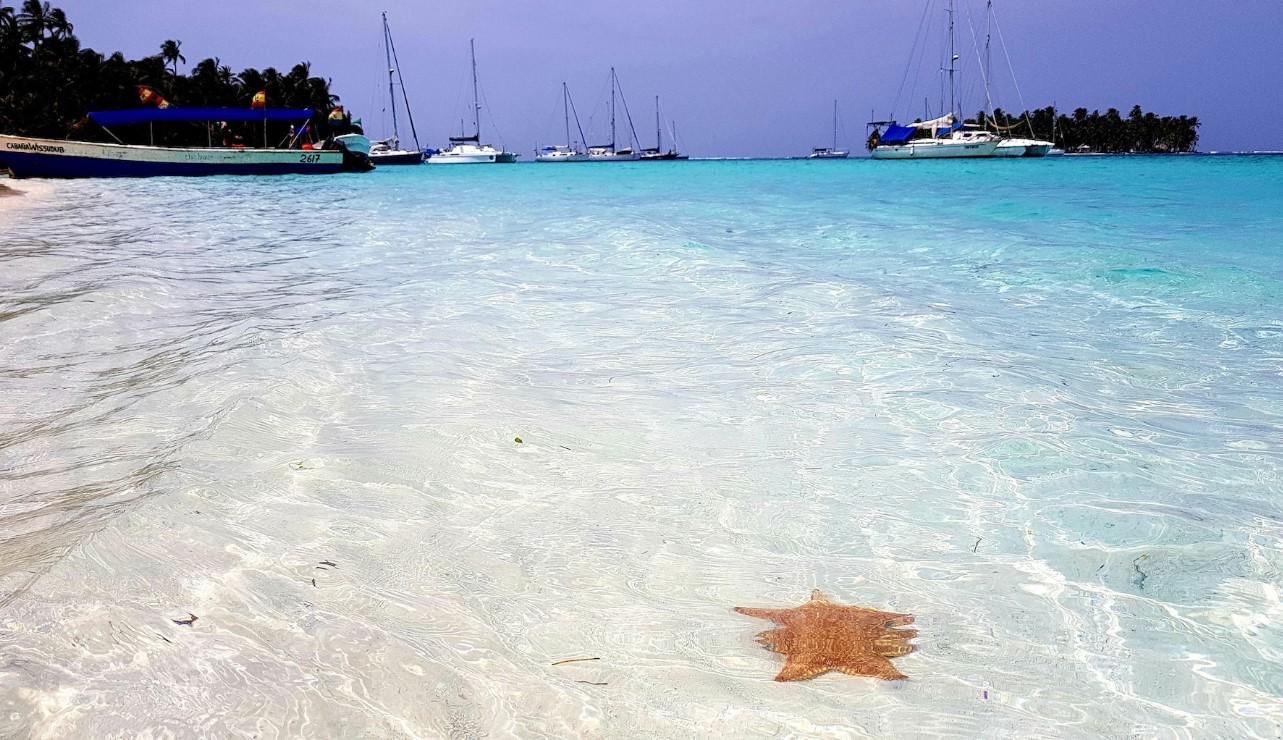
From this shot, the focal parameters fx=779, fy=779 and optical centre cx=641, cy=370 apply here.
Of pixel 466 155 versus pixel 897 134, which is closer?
pixel 897 134

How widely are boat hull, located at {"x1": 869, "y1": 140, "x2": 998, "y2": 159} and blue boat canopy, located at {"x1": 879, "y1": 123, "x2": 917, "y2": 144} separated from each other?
102cm

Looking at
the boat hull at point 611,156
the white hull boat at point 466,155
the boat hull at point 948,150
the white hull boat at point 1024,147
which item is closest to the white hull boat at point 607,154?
the boat hull at point 611,156

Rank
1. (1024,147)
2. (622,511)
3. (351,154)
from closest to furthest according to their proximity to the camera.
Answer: (622,511), (351,154), (1024,147)

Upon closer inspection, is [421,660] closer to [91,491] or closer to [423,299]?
[91,491]

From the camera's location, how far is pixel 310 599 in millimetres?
2461

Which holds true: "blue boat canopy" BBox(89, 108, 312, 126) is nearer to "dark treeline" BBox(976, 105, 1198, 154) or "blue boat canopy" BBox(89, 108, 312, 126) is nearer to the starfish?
the starfish

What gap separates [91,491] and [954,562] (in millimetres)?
3382

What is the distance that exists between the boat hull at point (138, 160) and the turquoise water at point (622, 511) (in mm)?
29900

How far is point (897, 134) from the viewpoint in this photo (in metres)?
78.2

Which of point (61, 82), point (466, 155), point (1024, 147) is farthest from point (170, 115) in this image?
point (1024, 147)

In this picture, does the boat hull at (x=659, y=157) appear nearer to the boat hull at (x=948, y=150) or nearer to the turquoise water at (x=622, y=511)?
the boat hull at (x=948, y=150)

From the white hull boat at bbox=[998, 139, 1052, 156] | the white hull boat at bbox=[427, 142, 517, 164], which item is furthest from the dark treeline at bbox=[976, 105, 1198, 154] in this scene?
the white hull boat at bbox=[427, 142, 517, 164]

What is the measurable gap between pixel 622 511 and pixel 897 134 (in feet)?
272

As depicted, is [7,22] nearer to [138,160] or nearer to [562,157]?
[138,160]
